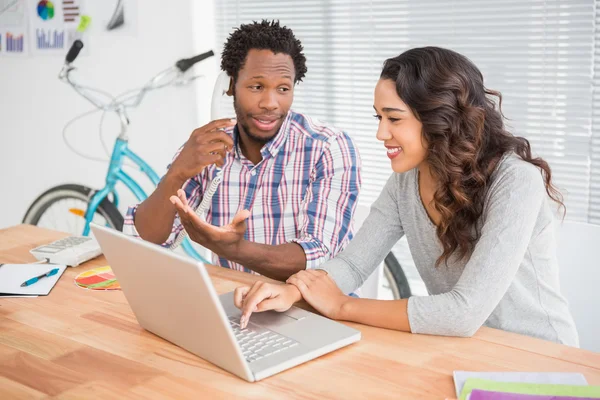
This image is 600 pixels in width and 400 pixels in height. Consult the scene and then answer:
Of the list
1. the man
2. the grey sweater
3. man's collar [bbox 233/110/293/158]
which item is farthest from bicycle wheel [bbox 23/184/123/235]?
the grey sweater

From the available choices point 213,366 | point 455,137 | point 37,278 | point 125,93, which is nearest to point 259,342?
point 213,366

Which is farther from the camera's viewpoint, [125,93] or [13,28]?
[13,28]

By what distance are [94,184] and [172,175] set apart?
2.01 m

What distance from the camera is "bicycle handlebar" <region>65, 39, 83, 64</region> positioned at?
3725 millimetres

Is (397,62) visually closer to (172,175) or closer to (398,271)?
(172,175)

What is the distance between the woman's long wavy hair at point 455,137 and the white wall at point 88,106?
202 cm

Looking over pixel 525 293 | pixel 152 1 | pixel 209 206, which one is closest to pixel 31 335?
pixel 209 206

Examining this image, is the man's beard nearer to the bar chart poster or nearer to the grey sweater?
the grey sweater

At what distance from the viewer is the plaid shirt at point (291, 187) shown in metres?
2.07

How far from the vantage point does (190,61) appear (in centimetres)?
339

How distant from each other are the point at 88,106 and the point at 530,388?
10.6ft

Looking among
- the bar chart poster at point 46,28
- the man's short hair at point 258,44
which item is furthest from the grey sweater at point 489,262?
the bar chart poster at point 46,28

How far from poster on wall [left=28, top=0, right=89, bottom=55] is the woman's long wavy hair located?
2611 mm

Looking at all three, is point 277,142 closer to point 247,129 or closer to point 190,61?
point 247,129
